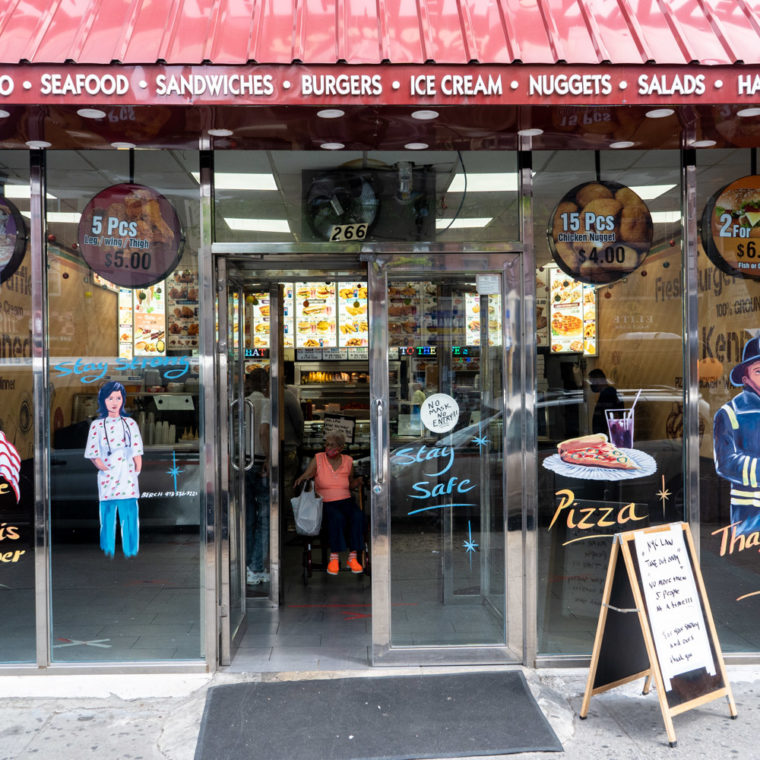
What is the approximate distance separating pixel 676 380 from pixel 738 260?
3.05 feet

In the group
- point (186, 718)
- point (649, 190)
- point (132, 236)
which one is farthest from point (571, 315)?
point (186, 718)

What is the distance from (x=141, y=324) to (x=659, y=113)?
3.38m

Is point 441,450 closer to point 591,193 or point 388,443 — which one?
point 388,443

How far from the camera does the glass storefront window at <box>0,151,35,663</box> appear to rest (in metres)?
4.82

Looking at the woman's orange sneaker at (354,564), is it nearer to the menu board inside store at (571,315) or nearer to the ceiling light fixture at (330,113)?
the menu board inside store at (571,315)

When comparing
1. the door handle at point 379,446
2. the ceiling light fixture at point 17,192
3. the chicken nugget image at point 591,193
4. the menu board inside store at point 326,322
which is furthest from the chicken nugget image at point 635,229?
the menu board inside store at point 326,322

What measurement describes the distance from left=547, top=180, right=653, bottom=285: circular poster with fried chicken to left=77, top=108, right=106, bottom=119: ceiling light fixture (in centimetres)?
284

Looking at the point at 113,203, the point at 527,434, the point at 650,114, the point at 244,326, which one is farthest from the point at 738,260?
the point at 113,203

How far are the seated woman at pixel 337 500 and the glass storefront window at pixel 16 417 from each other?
243 centimetres

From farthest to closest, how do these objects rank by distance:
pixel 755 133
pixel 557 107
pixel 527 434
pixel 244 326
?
1. pixel 244 326
2. pixel 527 434
3. pixel 755 133
4. pixel 557 107

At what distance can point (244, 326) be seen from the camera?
5.89 meters

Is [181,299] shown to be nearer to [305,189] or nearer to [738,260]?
[305,189]

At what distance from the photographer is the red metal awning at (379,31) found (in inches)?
154

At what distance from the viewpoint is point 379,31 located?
13.4 feet
